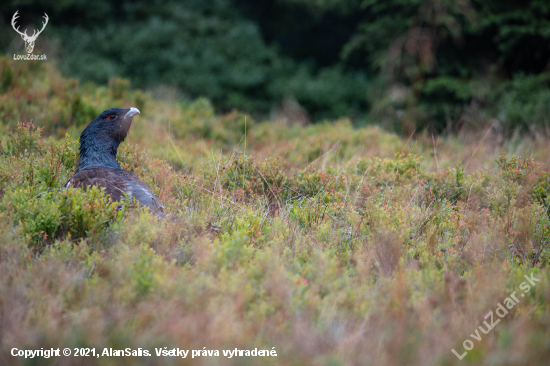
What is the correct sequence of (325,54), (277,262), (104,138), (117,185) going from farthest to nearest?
(325,54)
(104,138)
(117,185)
(277,262)

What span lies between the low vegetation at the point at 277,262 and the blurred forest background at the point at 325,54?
603cm

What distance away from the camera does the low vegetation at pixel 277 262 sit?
229cm

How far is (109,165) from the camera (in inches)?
177

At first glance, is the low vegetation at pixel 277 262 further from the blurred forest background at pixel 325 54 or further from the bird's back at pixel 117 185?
the blurred forest background at pixel 325 54

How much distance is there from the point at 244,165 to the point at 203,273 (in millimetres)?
2263

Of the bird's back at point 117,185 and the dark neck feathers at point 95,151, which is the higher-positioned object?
the dark neck feathers at point 95,151

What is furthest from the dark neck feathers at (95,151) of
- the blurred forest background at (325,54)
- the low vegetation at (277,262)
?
the blurred forest background at (325,54)

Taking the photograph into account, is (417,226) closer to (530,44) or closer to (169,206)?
(169,206)

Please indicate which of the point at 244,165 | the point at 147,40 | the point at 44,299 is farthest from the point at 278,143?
the point at 147,40

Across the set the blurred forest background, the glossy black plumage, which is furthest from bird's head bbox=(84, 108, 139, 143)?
the blurred forest background

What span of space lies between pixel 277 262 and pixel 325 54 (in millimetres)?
16087

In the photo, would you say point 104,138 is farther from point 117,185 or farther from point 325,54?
point 325,54

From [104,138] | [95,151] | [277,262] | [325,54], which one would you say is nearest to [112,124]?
[104,138]

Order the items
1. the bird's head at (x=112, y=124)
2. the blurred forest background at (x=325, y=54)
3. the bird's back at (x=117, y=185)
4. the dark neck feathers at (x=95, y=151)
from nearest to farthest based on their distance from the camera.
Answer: the bird's back at (x=117, y=185) → the dark neck feathers at (x=95, y=151) → the bird's head at (x=112, y=124) → the blurred forest background at (x=325, y=54)
